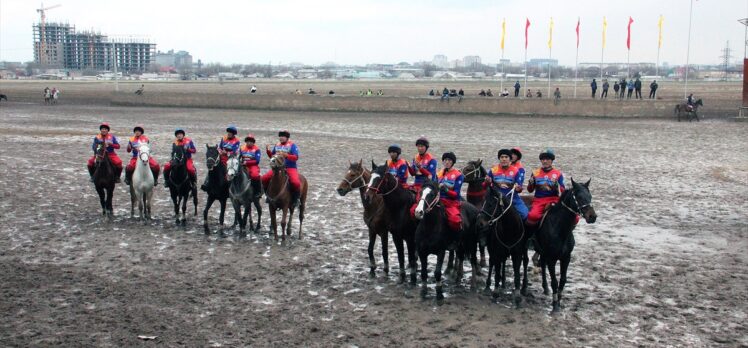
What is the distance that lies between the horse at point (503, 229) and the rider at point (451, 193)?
452mm

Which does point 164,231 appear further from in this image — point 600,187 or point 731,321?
point 600,187

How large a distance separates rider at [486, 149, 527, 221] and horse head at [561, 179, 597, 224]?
98cm

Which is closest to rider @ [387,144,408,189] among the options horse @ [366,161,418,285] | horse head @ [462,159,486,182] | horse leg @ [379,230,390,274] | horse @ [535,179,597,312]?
horse @ [366,161,418,285]

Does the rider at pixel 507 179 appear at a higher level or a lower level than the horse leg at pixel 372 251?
higher

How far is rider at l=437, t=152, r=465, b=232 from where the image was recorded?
10875mm

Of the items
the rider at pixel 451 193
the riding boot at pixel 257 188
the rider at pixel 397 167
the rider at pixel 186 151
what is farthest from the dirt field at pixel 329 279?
the rider at pixel 397 167

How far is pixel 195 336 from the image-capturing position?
9.56 meters

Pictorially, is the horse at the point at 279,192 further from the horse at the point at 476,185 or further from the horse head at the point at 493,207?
the horse head at the point at 493,207

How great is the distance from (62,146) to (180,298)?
72.1 feet

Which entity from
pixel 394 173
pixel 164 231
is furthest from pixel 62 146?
pixel 394 173

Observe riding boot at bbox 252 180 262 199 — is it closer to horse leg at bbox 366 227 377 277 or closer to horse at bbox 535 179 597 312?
horse leg at bbox 366 227 377 277

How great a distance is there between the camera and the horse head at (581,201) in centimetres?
971

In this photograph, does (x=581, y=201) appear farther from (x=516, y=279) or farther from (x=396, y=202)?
(x=396, y=202)

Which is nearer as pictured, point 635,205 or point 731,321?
point 731,321
